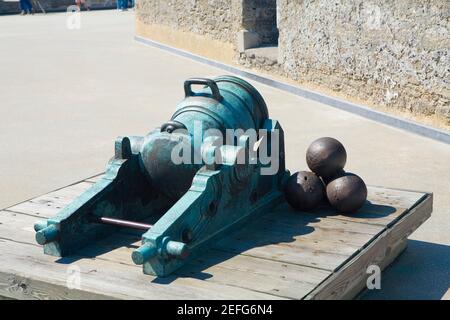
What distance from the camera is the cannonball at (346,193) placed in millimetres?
4094

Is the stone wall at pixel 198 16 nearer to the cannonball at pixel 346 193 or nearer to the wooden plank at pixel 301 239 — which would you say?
the cannonball at pixel 346 193

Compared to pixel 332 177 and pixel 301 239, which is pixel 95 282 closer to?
pixel 301 239

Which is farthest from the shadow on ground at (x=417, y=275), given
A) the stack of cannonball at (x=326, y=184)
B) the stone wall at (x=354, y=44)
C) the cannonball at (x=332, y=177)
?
the stone wall at (x=354, y=44)

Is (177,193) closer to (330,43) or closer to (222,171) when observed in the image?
(222,171)

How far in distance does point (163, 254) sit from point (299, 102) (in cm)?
573

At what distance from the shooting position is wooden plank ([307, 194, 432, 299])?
331cm

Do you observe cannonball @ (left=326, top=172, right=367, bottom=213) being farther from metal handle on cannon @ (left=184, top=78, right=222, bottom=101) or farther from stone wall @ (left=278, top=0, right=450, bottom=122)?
stone wall @ (left=278, top=0, right=450, bottom=122)

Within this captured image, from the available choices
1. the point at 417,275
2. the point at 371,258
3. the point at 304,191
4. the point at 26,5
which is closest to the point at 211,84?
the point at 304,191

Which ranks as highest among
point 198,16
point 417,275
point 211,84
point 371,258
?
point 211,84

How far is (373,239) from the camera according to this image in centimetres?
381

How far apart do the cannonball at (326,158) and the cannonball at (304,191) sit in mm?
53

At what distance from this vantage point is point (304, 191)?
416 cm

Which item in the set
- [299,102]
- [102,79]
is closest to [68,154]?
[299,102]

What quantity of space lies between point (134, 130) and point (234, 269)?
442 cm
